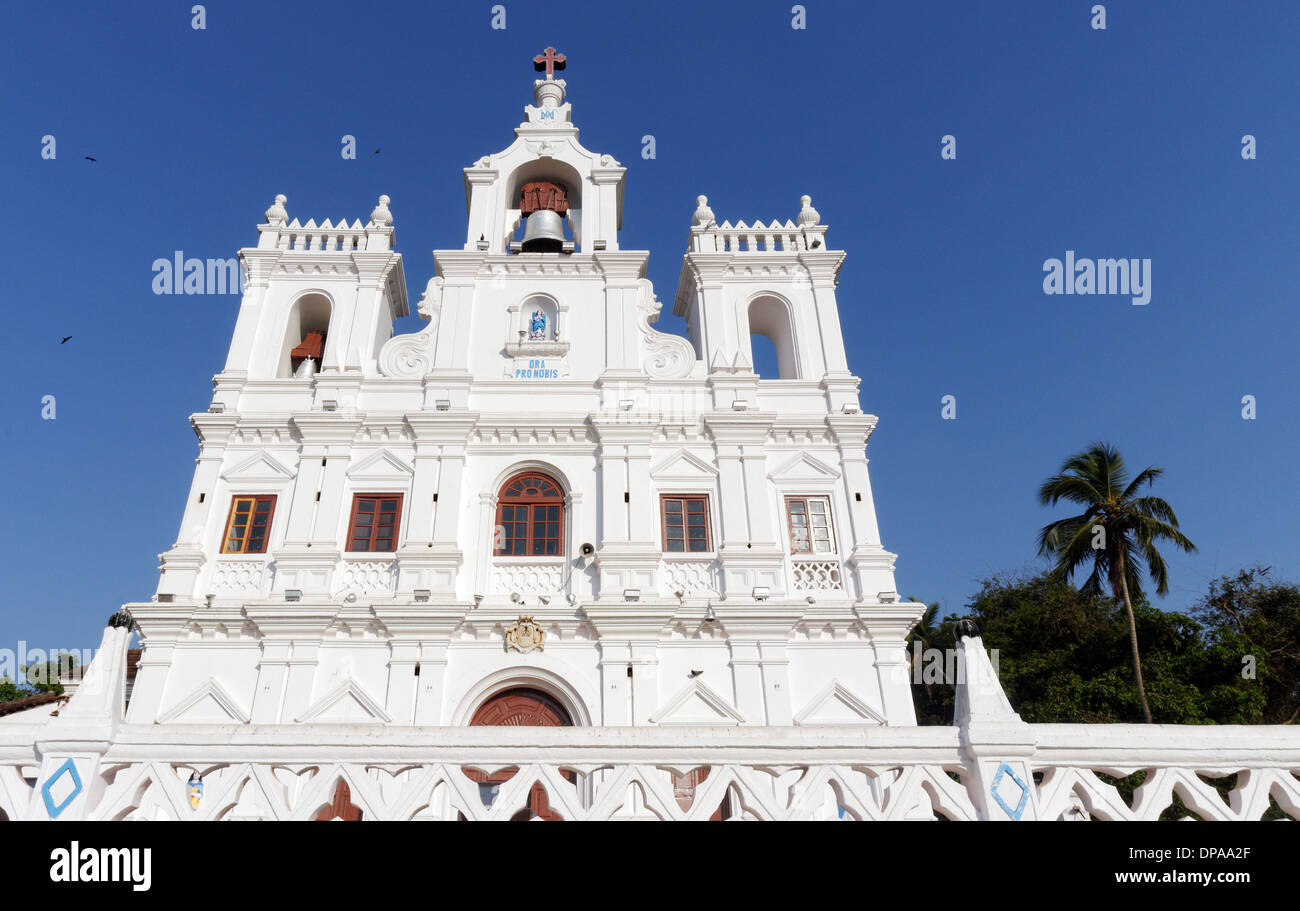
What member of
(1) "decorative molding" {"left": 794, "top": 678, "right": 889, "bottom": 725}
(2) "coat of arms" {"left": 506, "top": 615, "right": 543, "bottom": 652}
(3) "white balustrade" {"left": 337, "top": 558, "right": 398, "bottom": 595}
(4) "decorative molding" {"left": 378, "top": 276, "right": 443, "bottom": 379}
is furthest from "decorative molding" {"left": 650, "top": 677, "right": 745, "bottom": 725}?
(4) "decorative molding" {"left": 378, "top": 276, "right": 443, "bottom": 379}

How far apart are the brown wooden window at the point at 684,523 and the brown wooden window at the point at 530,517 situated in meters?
2.18

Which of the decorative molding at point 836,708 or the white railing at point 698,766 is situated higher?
the decorative molding at point 836,708

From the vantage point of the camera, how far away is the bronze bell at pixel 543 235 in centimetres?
1997

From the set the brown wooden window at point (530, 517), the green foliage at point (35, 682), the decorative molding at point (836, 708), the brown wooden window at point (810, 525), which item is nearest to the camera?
the decorative molding at point (836, 708)

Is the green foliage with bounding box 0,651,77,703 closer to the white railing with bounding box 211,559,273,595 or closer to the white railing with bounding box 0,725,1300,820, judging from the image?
the white railing with bounding box 211,559,273,595

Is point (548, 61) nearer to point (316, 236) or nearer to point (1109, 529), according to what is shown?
point (316, 236)

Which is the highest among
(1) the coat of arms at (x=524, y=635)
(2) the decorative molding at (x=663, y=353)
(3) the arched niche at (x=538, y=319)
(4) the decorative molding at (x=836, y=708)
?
(3) the arched niche at (x=538, y=319)

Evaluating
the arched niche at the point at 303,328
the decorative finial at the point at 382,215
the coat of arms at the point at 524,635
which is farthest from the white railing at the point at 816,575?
the decorative finial at the point at 382,215

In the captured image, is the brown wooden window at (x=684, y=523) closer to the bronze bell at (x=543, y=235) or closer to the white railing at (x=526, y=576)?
the white railing at (x=526, y=576)

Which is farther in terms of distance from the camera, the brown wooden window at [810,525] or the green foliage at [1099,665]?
the green foliage at [1099,665]
